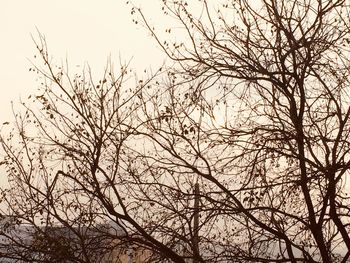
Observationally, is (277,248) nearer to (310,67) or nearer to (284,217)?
(284,217)

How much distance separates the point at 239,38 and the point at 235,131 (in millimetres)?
1498

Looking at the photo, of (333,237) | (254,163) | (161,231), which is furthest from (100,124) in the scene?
(333,237)

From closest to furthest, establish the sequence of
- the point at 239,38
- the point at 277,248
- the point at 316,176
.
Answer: the point at 316,176, the point at 277,248, the point at 239,38

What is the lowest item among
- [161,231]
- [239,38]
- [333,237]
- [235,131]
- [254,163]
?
[333,237]

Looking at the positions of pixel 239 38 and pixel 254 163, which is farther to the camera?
pixel 239 38

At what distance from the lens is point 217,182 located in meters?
6.65

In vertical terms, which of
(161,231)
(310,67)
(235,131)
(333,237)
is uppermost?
(310,67)

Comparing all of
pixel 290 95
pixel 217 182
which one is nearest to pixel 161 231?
pixel 217 182

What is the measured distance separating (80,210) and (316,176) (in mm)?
3719

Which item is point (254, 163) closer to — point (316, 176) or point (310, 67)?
point (316, 176)

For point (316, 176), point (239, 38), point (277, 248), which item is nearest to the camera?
point (316, 176)

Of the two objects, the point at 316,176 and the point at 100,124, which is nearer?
the point at 316,176

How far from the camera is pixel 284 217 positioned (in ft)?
21.3

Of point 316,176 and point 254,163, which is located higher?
point 254,163
